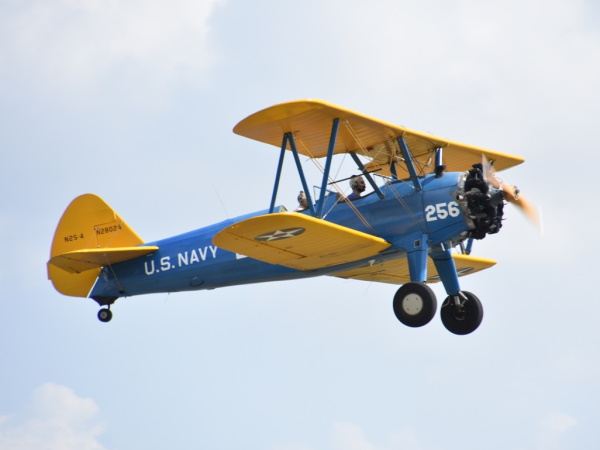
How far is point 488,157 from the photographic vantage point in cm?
1622

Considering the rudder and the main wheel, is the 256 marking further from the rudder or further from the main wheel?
the rudder

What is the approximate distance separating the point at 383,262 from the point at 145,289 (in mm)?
3734

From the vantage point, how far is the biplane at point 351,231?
43.7 feet

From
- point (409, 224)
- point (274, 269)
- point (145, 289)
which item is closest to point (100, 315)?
point (145, 289)

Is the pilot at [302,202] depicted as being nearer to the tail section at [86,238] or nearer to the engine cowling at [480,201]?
the engine cowling at [480,201]

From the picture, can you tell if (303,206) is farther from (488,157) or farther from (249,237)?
(488,157)

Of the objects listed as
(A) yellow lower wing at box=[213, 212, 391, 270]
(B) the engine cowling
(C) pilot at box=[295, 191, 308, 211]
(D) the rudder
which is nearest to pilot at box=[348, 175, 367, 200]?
(C) pilot at box=[295, 191, 308, 211]

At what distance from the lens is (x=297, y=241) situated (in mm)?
13344

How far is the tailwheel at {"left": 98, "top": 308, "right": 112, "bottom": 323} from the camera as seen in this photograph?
16.5 metres

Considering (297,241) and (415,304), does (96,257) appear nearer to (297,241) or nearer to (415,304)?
(297,241)

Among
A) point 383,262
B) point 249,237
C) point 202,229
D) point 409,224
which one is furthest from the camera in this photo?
point 202,229

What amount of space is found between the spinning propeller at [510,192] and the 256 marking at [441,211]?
53 cm

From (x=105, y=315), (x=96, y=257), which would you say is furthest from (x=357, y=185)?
(x=105, y=315)

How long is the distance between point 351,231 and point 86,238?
5.66m
